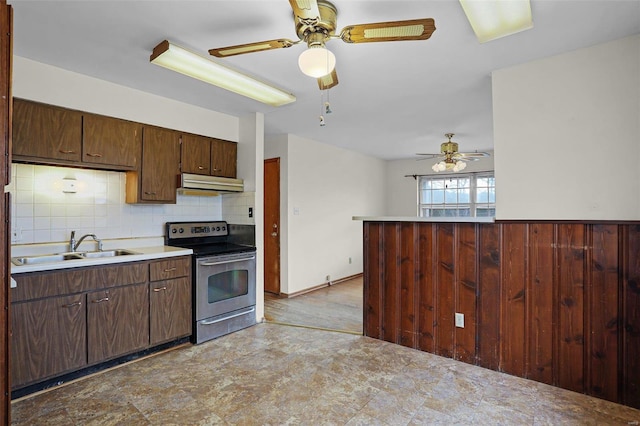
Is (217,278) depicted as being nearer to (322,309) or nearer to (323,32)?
(322,309)

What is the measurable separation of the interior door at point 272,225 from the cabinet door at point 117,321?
2266 millimetres

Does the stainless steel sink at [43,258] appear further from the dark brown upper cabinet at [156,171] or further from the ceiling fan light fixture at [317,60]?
the ceiling fan light fixture at [317,60]

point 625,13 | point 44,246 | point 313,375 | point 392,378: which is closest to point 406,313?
point 392,378

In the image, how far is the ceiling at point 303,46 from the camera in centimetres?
182

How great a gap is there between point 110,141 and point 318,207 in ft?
10.1

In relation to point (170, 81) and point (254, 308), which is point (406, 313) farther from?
point (170, 81)

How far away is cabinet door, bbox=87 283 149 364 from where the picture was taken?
7.97 ft

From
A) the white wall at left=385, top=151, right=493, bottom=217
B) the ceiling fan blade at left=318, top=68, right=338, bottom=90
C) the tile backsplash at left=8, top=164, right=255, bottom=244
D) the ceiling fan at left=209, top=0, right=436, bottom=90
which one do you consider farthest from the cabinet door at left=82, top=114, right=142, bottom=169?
the white wall at left=385, top=151, right=493, bottom=217

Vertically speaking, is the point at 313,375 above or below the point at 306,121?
below

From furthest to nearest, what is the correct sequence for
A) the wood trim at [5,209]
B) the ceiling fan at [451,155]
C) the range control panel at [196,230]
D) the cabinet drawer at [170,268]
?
the ceiling fan at [451,155] < the range control panel at [196,230] < the cabinet drawer at [170,268] < the wood trim at [5,209]

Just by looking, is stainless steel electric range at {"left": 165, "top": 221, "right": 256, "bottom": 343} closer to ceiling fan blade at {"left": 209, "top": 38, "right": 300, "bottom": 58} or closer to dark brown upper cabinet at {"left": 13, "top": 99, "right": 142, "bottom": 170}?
dark brown upper cabinet at {"left": 13, "top": 99, "right": 142, "bottom": 170}

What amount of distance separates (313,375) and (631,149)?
8.59 ft

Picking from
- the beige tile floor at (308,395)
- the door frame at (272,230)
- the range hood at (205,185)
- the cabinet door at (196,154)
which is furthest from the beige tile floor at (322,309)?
the cabinet door at (196,154)

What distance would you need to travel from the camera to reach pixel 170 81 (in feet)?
9.21
